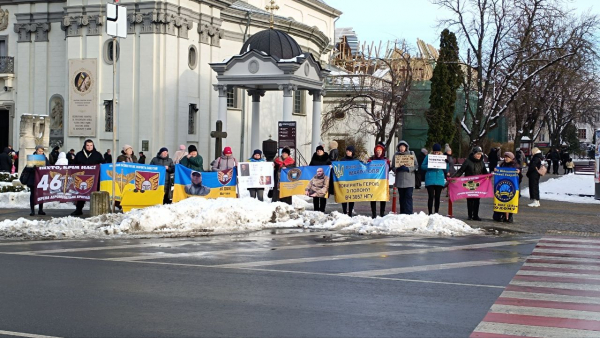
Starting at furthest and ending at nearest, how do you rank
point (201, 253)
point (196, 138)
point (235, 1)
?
1. point (235, 1)
2. point (196, 138)
3. point (201, 253)

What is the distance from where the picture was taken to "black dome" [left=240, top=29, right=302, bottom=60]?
3872cm

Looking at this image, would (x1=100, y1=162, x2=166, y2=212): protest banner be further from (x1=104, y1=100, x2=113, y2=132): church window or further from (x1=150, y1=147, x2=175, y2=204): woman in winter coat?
(x1=104, y1=100, x2=113, y2=132): church window

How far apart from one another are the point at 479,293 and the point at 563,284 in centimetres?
160

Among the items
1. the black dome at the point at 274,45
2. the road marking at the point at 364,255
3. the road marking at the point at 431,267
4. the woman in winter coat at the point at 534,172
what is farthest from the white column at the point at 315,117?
the road marking at the point at 431,267

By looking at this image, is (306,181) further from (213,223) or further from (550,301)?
(550,301)

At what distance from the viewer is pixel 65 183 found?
20531 millimetres

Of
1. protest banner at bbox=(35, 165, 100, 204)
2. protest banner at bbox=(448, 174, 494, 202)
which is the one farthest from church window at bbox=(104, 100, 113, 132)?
protest banner at bbox=(448, 174, 494, 202)

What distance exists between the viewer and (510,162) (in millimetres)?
20375

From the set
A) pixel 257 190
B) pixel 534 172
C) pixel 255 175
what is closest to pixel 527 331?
pixel 255 175

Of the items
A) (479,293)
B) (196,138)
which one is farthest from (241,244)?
(196,138)

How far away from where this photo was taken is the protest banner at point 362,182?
66.2 feet

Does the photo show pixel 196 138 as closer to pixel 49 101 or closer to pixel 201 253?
pixel 49 101

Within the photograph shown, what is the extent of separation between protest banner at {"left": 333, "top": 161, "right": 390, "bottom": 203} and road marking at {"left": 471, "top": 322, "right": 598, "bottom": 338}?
12144 mm

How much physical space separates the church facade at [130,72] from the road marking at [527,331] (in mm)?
30570
